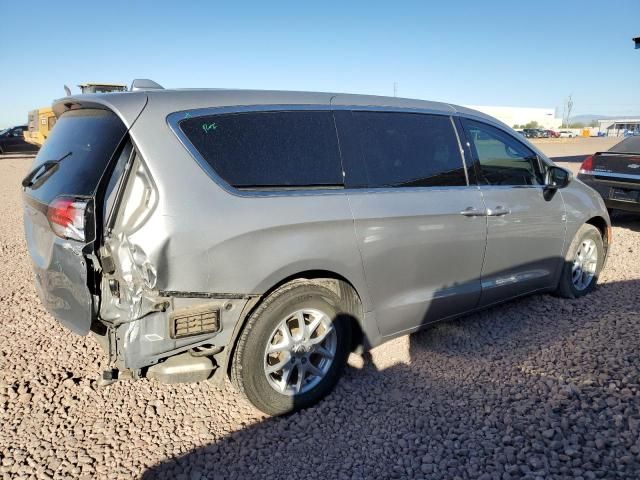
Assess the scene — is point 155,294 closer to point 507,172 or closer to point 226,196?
point 226,196

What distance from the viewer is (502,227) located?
3.78 m

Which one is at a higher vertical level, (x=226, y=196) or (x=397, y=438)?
(x=226, y=196)

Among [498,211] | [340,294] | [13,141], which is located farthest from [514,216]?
[13,141]

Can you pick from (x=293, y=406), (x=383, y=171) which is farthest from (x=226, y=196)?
(x=293, y=406)

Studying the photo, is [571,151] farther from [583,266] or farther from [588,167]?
[583,266]

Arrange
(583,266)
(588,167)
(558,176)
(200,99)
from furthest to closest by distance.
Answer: (588,167), (583,266), (558,176), (200,99)

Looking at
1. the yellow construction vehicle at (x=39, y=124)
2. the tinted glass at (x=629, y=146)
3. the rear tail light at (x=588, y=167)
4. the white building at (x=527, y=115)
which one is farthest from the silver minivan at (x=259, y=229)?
the white building at (x=527, y=115)

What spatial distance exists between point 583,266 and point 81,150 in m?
4.58

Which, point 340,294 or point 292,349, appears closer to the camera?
point 292,349

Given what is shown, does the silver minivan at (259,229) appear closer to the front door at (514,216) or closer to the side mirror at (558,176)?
the front door at (514,216)

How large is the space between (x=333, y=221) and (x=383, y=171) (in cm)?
61

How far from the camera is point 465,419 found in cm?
289

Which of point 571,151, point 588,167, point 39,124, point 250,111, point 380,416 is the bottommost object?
point 380,416

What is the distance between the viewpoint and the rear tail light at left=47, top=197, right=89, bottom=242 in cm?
250
